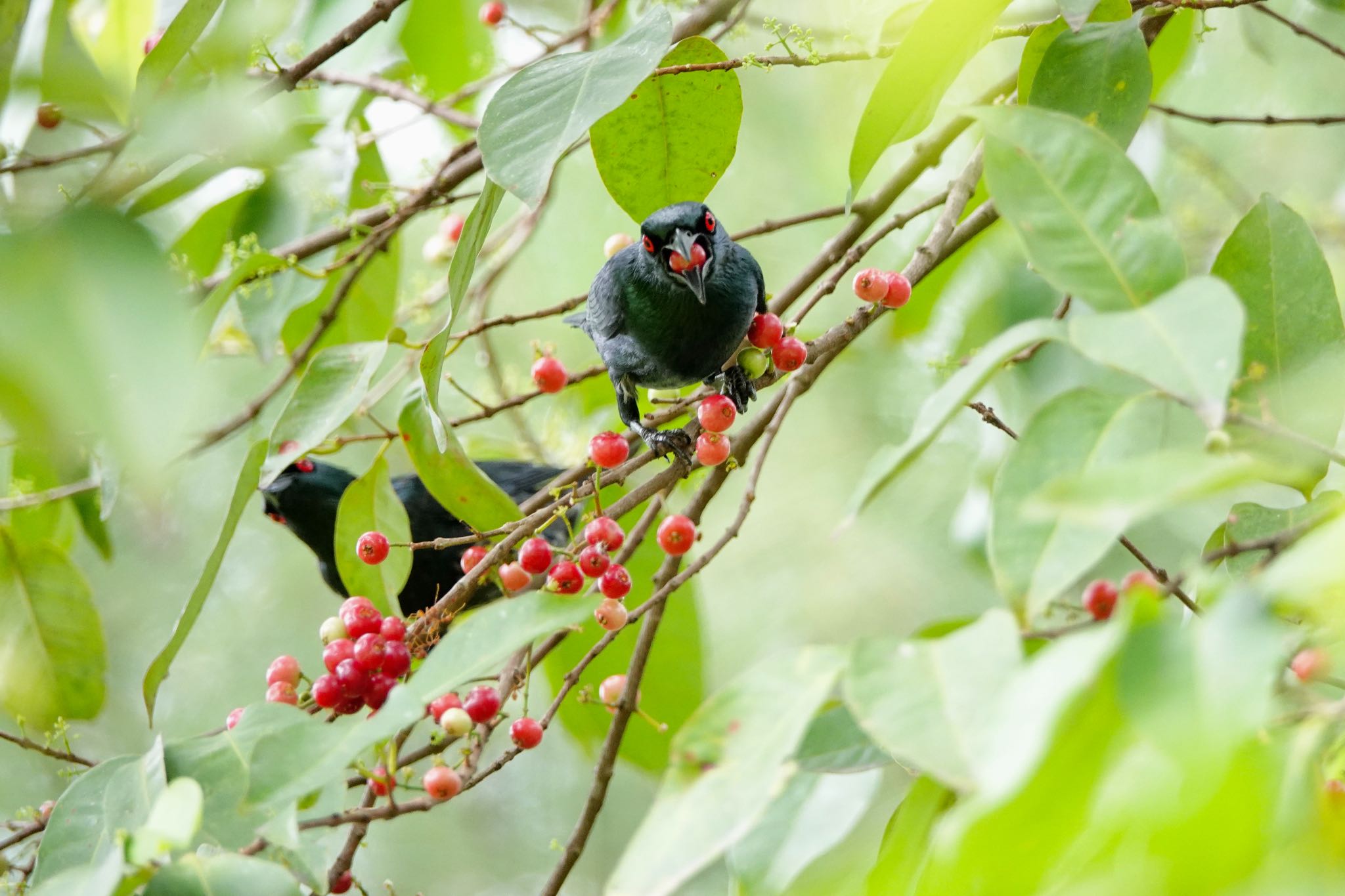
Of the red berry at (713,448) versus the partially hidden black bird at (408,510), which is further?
the partially hidden black bird at (408,510)

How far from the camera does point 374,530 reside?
178 cm

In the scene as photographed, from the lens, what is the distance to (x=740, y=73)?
14.0 feet

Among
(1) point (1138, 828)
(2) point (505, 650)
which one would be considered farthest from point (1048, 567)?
(2) point (505, 650)

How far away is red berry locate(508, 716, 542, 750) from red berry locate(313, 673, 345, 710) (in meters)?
0.25

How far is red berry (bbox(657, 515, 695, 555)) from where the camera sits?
1596 mm

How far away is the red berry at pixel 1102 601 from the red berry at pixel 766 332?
2.48 ft

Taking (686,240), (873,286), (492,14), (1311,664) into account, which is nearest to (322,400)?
(686,240)

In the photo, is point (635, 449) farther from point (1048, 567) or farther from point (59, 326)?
point (59, 326)

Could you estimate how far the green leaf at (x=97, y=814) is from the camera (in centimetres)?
110

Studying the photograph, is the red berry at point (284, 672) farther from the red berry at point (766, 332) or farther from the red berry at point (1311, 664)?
the red berry at point (1311, 664)

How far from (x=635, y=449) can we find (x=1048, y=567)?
1561 millimetres

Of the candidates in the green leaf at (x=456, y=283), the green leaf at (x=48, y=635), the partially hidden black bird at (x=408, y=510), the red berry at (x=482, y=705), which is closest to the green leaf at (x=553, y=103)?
the green leaf at (x=456, y=283)

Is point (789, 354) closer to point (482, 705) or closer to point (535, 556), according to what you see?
point (535, 556)

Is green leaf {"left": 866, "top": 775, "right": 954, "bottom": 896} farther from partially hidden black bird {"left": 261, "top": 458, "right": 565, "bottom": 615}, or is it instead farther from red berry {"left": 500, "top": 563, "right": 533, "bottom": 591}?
partially hidden black bird {"left": 261, "top": 458, "right": 565, "bottom": 615}
